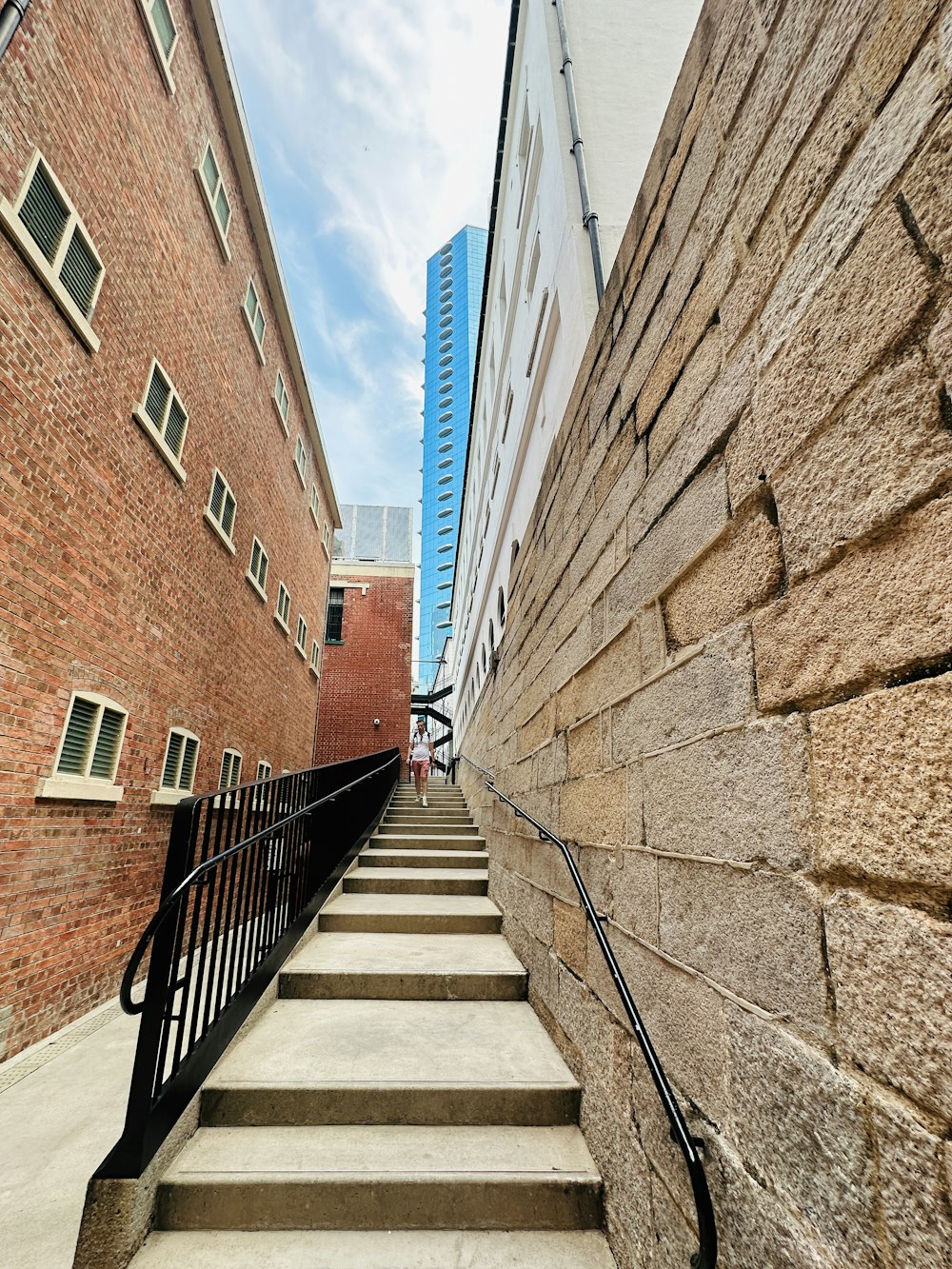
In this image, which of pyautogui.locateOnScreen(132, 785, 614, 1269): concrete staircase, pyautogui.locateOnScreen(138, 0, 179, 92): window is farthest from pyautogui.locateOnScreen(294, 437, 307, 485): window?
pyautogui.locateOnScreen(132, 785, 614, 1269): concrete staircase

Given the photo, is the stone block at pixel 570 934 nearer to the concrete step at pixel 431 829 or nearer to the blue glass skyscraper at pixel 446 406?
the concrete step at pixel 431 829

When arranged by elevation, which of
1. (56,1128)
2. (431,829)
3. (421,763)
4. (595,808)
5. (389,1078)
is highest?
(421,763)

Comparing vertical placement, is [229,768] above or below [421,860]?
above

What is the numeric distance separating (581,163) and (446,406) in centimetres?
6800

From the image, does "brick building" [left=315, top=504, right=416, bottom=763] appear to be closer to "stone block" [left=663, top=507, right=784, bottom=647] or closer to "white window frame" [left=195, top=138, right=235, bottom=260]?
"white window frame" [left=195, top=138, right=235, bottom=260]

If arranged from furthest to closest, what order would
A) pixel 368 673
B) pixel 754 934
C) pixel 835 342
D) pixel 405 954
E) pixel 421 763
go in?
pixel 368 673, pixel 421 763, pixel 405 954, pixel 754 934, pixel 835 342

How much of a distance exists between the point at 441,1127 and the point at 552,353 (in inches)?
218

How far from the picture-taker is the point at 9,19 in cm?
354

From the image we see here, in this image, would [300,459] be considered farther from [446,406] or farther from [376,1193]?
[446,406]

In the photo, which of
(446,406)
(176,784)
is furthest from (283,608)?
(446,406)

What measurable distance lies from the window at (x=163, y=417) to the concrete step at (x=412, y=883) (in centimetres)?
443

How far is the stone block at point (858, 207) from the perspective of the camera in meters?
0.99

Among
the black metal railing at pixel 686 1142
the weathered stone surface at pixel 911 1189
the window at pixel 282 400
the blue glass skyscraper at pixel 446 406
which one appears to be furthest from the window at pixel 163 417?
the blue glass skyscraper at pixel 446 406

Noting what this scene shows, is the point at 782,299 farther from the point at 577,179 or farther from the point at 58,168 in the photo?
the point at 58,168
